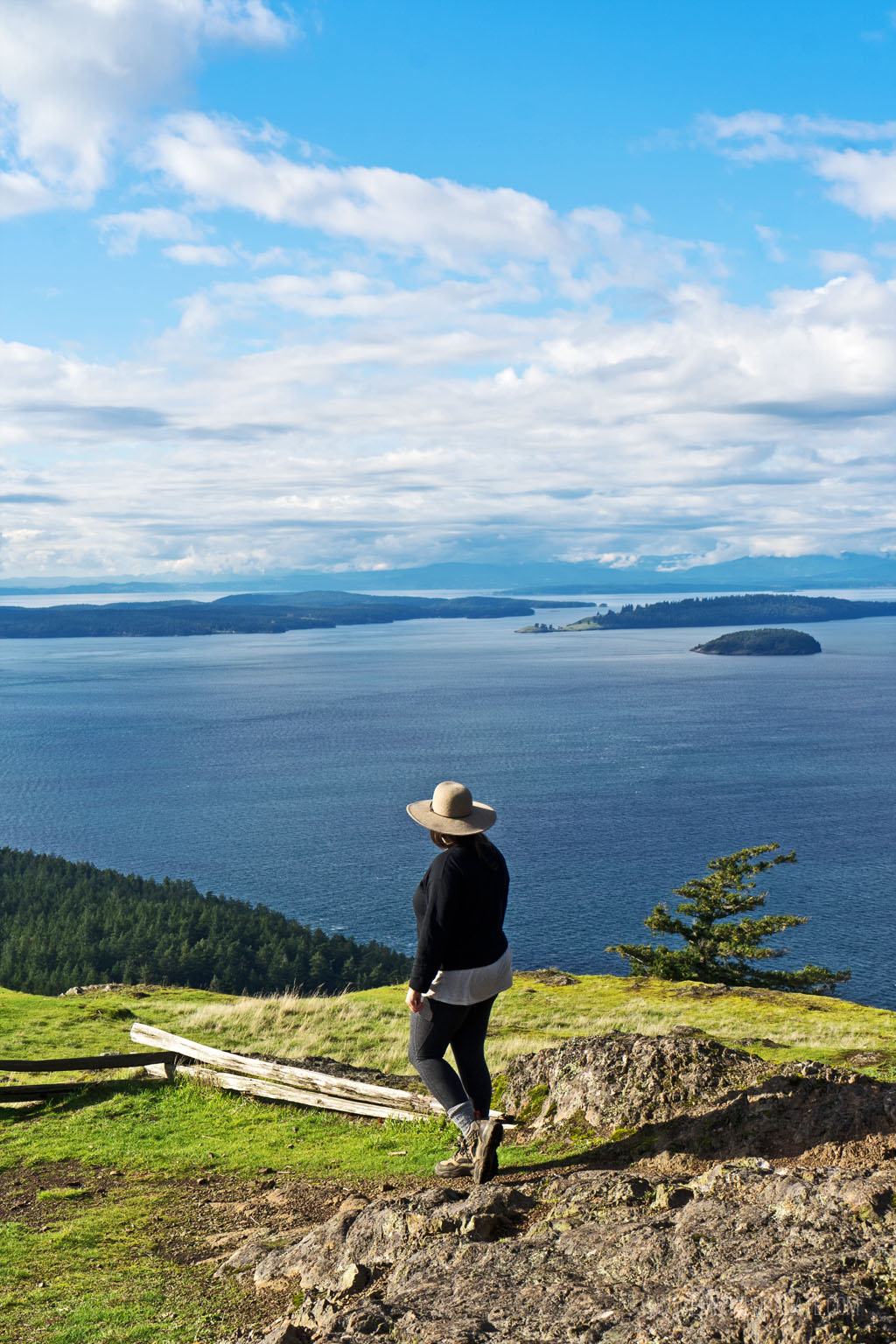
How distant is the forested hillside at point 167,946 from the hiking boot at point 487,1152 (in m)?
47.8

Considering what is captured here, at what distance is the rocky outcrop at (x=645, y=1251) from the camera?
15.4ft

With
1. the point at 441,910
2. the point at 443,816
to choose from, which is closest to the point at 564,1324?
the point at 441,910

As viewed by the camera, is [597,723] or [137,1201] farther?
[597,723]

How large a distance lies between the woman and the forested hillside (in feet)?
156

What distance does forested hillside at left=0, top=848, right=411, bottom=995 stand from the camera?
58156 mm

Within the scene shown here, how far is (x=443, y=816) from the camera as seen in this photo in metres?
8.04

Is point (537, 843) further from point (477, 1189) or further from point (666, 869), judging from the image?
point (477, 1189)

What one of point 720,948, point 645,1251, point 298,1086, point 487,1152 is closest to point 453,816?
point 487,1152

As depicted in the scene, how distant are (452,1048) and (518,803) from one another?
92.2m

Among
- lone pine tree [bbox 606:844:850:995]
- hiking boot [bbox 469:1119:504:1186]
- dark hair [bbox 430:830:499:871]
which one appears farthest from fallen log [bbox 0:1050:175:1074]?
lone pine tree [bbox 606:844:850:995]

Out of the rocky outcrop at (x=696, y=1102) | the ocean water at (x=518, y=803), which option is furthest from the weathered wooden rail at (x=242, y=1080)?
the ocean water at (x=518, y=803)

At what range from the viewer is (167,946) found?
6353 centimetres

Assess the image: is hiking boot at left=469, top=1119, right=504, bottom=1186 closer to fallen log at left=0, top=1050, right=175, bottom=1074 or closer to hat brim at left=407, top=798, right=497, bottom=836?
hat brim at left=407, top=798, right=497, bottom=836

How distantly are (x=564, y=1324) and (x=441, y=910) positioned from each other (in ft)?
10.8
